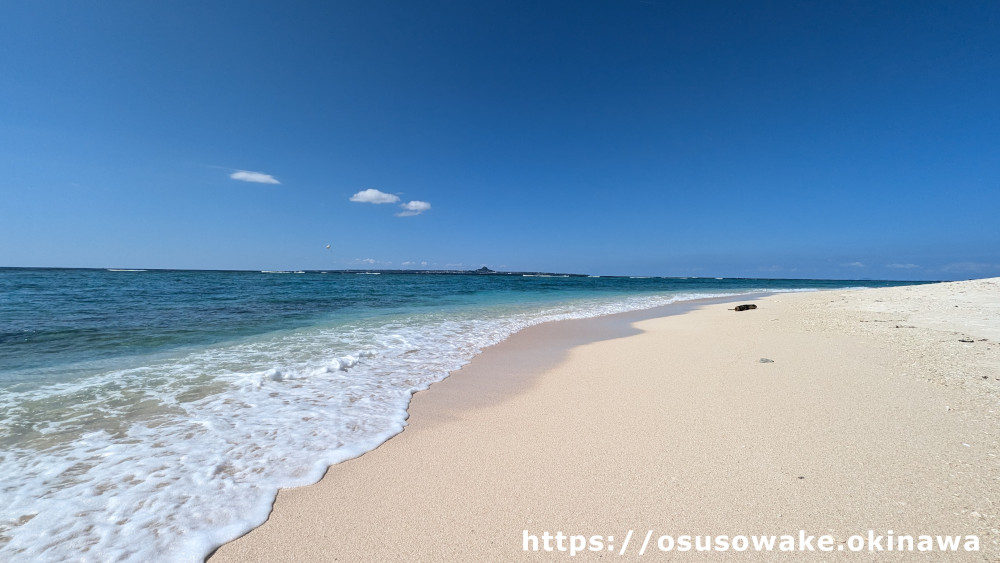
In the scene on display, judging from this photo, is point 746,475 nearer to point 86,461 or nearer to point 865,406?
point 865,406

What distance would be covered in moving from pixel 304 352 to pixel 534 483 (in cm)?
636

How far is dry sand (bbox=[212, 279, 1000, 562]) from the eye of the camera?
2221mm

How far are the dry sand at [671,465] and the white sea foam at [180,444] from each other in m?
0.37

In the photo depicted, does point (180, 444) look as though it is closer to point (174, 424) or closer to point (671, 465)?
point (174, 424)

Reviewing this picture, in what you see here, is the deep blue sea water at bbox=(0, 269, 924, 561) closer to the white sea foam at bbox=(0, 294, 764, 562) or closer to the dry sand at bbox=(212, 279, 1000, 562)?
the white sea foam at bbox=(0, 294, 764, 562)

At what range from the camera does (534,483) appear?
A: 276 centimetres

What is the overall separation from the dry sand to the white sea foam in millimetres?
371

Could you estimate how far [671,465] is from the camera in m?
2.94

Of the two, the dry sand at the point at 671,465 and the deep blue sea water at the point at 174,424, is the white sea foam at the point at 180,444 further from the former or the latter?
the dry sand at the point at 671,465

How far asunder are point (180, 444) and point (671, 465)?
445 cm

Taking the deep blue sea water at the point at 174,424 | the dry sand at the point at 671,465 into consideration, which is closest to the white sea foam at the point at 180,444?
the deep blue sea water at the point at 174,424

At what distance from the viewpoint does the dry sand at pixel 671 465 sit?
2221mm

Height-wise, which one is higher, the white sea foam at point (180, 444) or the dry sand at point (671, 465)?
the dry sand at point (671, 465)

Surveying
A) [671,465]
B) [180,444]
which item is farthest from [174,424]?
[671,465]
